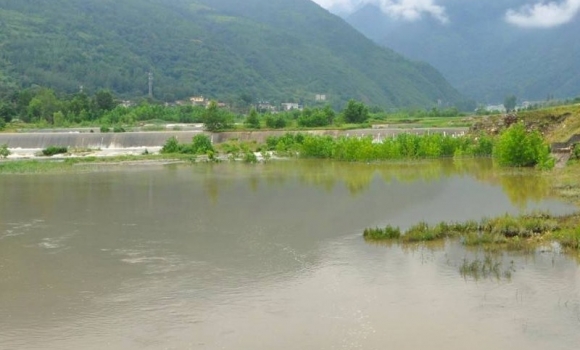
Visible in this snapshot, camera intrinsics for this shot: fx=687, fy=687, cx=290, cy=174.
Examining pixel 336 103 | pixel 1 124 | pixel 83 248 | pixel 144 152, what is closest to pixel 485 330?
pixel 83 248

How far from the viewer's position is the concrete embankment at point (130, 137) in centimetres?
5534

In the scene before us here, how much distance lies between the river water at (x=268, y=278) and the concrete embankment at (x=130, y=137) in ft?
99.0

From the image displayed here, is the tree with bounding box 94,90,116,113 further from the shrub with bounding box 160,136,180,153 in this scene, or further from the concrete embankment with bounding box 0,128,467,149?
the shrub with bounding box 160,136,180,153

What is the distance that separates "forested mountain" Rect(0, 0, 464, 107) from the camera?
420 ft

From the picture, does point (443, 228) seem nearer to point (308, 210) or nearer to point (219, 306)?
point (308, 210)

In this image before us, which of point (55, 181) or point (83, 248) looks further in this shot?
point (55, 181)

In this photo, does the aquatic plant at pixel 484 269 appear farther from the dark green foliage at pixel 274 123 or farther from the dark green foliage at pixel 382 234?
the dark green foliage at pixel 274 123

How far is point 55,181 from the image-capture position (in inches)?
1308

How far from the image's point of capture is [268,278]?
1384 centimetres

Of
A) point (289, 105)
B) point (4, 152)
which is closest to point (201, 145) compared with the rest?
point (4, 152)

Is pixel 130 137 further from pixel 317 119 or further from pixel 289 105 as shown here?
pixel 289 105

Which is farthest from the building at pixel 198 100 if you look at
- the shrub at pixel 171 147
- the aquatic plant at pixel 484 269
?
the aquatic plant at pixel 484 269

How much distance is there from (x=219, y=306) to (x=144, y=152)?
41741mm

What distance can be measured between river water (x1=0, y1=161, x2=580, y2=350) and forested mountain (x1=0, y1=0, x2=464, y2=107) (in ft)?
325
